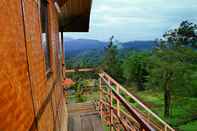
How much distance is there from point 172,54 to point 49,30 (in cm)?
2067

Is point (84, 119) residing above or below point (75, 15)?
below

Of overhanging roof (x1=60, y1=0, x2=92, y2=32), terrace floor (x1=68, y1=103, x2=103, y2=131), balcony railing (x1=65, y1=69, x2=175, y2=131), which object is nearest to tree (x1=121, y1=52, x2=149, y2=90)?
overhanging roof (x1=60, y1=0, x2=92, y2=32)

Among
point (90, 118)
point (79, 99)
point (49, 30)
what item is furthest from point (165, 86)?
point (49, 30)

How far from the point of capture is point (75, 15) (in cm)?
882

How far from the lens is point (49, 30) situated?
4.20m

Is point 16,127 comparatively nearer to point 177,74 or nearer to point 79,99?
point 79,99

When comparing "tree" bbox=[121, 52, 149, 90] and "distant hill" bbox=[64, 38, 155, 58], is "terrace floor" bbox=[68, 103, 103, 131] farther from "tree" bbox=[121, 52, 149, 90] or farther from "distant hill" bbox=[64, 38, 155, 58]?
"tree" bbox=[121, 52, 149, 90]

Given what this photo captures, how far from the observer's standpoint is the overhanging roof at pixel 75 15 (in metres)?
7.14

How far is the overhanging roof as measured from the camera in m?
7.14

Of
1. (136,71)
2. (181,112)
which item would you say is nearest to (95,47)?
(136,71)

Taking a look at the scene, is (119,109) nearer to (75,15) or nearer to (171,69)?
(75,15)

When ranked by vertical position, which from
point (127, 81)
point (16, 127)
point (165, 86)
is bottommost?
point (127, 81)

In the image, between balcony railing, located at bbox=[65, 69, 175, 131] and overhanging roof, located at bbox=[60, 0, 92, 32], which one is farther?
overhanging roof, located at bbox=[60, 0, 92, 32]

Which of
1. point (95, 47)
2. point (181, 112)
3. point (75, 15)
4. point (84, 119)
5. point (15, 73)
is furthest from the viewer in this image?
point (95, 47)
